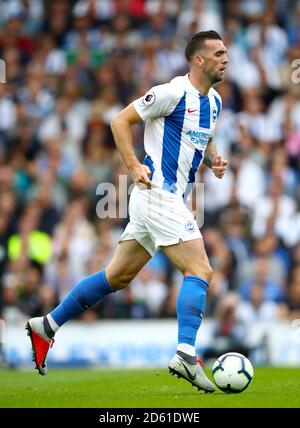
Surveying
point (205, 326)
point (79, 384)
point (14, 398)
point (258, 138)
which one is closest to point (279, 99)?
point (258, 138)

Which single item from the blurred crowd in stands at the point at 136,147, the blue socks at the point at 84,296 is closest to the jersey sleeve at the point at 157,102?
the blue socks at the point at 84,296

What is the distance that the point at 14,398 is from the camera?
7305mm

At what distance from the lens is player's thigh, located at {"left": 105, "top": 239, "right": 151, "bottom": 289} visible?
25.8 ft

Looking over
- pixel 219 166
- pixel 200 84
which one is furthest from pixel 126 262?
pixel 200 84

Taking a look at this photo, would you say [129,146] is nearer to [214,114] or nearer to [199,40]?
[214,114]

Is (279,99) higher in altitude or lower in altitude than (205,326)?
higher

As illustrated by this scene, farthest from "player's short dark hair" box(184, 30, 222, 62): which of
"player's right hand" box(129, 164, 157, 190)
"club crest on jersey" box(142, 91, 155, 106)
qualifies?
"player's right hand" box(129, 164, 157, 190)

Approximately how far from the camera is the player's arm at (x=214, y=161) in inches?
314

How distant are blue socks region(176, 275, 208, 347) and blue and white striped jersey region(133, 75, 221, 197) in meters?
0.76

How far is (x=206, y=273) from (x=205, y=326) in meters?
5.92

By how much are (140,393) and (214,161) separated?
1932 millimetres

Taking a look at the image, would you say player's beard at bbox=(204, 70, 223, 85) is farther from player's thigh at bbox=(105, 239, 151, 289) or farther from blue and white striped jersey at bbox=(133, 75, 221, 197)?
player's thigh at bbox=(105, 239, 151, 289)

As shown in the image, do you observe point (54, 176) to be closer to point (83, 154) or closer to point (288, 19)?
point (83, 154)
